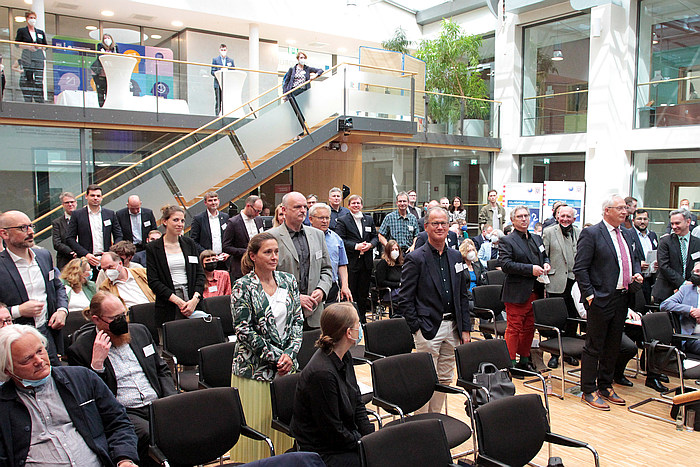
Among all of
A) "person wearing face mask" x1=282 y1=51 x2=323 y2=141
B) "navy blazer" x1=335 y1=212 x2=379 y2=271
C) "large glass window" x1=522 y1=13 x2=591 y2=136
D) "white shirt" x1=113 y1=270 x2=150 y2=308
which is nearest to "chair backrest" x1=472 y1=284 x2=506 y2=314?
"navy blazer" x1=335 y1=212 x2=379 y2=271

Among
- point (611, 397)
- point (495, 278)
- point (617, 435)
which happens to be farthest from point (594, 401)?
point (495, 278)

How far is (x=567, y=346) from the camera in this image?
5.61 m

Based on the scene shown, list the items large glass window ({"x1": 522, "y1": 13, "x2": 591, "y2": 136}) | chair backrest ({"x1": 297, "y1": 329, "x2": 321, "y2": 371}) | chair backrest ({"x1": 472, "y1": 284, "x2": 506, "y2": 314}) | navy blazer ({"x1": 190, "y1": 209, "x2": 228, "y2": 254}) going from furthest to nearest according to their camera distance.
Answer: large glass window ({"x1": 522, "y1": 13, "x2": 591, "y2": 136}) → navy blazer ({"x1": 190, "y1": 209, "x2": 228, "y2": 254}) → chair backrest ({"x1": 472, "y1": 284, "x2": 506, "y2": 314}) → chair backrest ({"x1": 297, "y1": 329, "x2": 321, "y2": 371})

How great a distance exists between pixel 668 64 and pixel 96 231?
12.7m

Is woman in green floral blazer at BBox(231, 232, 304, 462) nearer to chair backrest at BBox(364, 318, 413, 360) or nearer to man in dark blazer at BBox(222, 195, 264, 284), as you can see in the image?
chair backrest at BBox(364, 318, 413, 360)

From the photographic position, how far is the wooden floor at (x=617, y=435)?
4.28m

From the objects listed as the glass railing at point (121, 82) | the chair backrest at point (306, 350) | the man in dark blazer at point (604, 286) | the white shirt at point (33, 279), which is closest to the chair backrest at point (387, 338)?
the chair backrest at point (306, 350)

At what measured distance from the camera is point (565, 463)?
4195mm

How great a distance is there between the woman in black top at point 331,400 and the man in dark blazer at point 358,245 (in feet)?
14.5

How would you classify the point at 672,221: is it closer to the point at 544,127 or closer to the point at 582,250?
the point at 582,250

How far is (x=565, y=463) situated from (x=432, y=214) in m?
2.11

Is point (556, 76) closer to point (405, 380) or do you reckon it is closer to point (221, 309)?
point (221, 309)

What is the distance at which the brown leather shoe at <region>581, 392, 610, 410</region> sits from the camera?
17.4 feet

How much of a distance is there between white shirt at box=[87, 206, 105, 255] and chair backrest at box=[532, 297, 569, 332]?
5148mm
